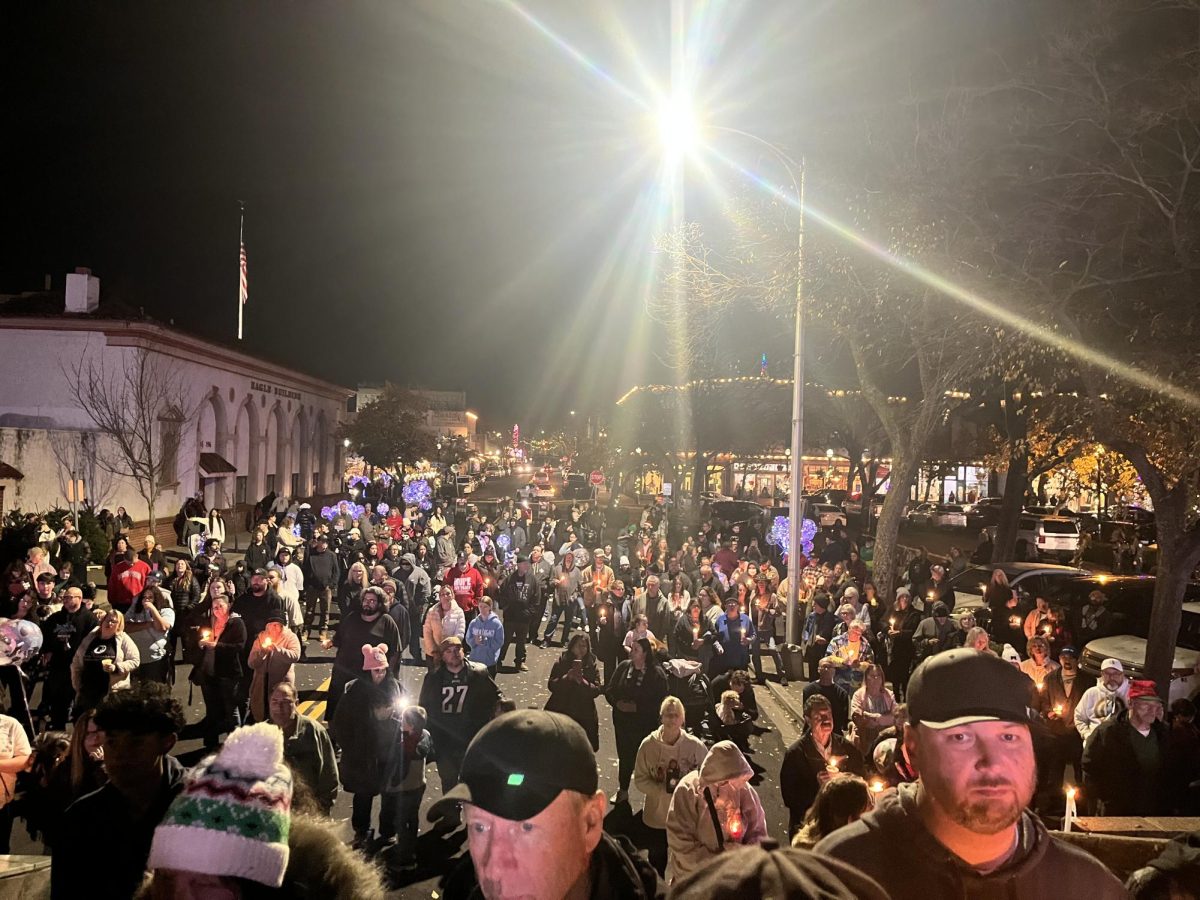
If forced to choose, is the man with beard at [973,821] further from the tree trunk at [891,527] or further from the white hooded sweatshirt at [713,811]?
the tree trunk at [891,527]

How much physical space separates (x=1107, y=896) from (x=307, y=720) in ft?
16.2

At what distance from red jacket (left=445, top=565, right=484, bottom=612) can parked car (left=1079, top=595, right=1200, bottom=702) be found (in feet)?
28.8

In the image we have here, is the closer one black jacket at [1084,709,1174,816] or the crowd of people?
the crowd of people

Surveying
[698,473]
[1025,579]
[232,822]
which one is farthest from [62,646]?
[698,473]

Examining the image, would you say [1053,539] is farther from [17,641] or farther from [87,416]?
[87,416]

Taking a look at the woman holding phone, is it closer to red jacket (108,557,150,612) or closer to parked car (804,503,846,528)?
red jacket (108,557,150,612)

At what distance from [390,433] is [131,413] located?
3173cm

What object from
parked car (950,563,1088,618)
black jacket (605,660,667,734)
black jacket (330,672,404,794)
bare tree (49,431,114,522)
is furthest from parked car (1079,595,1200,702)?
bare tree (49,431,114,522)

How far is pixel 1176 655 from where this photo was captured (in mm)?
11008

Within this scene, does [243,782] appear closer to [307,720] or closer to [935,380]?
[307,720]

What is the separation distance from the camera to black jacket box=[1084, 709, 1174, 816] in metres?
6.50

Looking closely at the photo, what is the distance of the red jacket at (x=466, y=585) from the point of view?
1296cm

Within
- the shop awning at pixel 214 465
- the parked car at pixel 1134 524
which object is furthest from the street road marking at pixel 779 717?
the shop awning at pixel 214 465

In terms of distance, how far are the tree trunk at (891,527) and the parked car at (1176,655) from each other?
4615 millimetres
